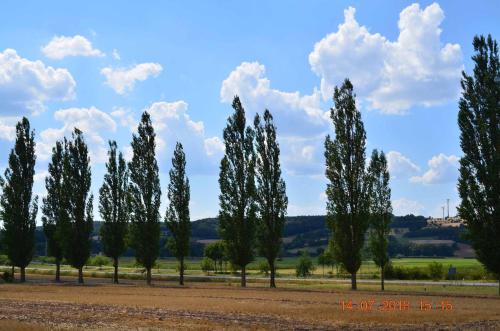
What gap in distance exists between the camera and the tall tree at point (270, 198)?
187ft

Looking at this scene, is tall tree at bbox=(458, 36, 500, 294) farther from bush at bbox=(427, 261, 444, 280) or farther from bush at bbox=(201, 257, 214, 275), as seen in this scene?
bush at bbox=(201, 257, 214, 275)

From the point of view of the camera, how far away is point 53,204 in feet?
240

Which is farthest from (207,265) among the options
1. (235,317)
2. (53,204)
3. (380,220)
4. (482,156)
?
(235,317)

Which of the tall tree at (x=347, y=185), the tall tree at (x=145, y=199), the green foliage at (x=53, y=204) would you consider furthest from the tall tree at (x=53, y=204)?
the tall tree at (x=347, y=185)

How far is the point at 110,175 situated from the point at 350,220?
34321 millimetres

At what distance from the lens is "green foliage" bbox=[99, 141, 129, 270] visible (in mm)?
69062

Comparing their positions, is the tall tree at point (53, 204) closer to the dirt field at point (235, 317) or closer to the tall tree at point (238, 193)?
the tall tree at point (238, 193)

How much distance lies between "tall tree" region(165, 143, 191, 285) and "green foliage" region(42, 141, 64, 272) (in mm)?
15588

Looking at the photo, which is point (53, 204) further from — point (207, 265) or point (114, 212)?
point (207, 265)

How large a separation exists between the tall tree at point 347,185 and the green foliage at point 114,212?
1113 inches

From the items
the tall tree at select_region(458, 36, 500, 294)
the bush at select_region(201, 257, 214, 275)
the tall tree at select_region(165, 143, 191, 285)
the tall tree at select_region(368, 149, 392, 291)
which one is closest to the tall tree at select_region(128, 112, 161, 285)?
the tall tree at select_region(165, 143, 191, 285)

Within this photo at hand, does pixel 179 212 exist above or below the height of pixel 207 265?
above

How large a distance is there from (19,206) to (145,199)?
16997 millimetres

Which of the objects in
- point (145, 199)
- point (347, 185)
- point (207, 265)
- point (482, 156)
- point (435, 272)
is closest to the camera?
point (482, 156)
